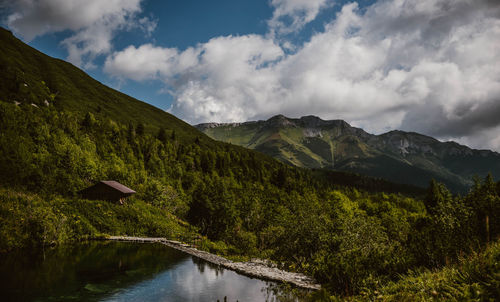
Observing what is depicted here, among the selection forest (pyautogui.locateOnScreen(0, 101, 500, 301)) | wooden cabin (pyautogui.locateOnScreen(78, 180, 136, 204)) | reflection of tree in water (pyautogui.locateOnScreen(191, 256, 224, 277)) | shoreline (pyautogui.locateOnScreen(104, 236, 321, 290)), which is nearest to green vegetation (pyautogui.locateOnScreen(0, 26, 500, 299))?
forest (pyautogui.locateOnScreen(0, 101, 500, 301))

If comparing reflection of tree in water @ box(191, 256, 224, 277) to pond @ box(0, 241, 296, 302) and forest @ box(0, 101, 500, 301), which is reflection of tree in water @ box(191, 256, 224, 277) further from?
forest @ box(0, 101, 500, 301)

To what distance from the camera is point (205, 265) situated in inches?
1476

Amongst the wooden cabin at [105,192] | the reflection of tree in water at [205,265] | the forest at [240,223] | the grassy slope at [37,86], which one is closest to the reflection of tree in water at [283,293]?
the forest at [240,223]

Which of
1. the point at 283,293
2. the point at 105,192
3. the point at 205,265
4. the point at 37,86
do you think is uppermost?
the point at 37,86

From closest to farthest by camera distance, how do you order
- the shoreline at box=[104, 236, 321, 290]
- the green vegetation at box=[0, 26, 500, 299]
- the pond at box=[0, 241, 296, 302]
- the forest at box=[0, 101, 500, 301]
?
the forest at box=[0, 101, 500, 301]
the green vegetation at box=[0, 26, 500, 299]
the pond at box=[0, 241, 296, 302]
the shoreline at box=[104, 236, 321, 290]

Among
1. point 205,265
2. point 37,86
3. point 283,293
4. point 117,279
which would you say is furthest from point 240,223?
point 37,86

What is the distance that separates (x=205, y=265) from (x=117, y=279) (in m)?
12.1

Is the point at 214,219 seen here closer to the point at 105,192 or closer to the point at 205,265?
the point at 205,265

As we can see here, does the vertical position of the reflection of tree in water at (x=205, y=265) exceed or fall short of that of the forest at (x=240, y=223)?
it falls short

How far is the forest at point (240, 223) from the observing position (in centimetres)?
1617

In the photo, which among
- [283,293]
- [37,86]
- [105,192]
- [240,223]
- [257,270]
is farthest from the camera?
[37,86]

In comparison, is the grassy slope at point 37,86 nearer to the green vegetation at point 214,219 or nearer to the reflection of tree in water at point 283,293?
the green vegetation at point 214,219

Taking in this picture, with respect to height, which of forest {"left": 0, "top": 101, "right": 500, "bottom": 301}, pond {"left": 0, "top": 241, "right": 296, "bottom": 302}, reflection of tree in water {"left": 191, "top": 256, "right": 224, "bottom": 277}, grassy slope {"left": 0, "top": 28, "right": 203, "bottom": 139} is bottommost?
reflection of tree in water {"left": 191, "top": 256, "right": 224, "bottom": 277}

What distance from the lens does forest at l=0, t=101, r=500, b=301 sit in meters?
16.2
